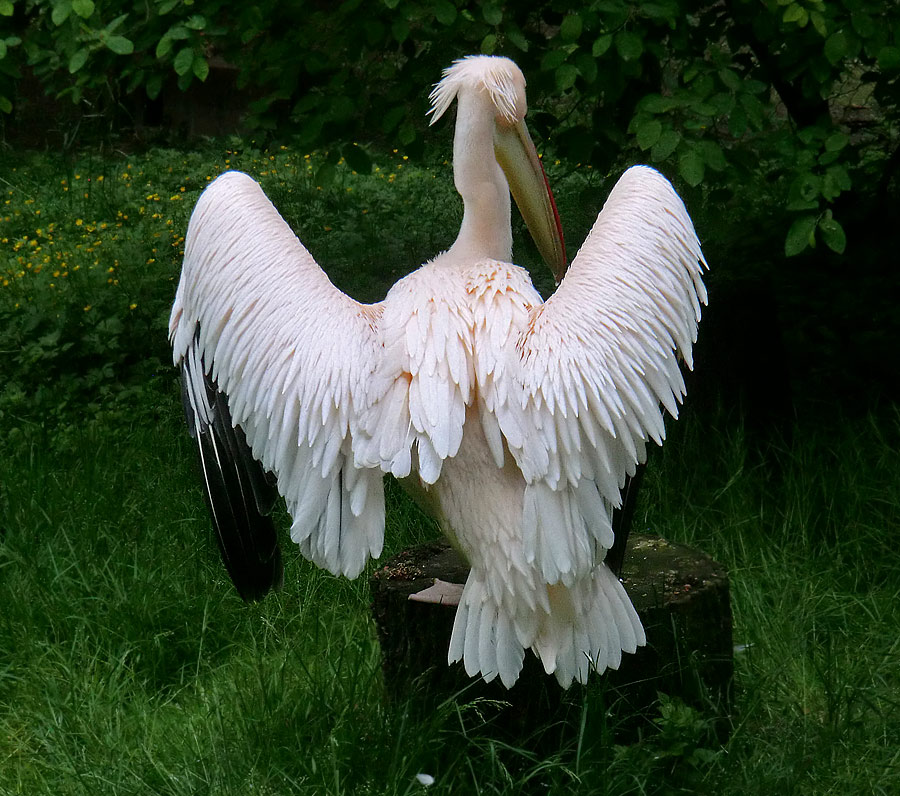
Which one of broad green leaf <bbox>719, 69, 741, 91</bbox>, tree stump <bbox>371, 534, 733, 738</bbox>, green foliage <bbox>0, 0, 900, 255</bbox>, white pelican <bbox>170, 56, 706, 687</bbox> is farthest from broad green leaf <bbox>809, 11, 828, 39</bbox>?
tree stump <bbox>371, 534, 733, 738</bbox>

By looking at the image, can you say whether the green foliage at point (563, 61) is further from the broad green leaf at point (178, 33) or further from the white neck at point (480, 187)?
the white neck at point (480, 187)

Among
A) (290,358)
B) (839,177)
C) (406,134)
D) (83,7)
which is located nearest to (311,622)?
(290,358)

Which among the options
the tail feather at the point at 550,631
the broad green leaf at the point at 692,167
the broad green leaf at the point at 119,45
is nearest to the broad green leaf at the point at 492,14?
the broad green leaf at the point at 692,167

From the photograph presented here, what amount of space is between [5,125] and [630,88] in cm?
743

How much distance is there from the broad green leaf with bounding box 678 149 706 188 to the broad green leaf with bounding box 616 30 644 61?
341 millimetres

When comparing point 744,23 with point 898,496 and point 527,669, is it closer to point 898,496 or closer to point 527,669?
point 898,496

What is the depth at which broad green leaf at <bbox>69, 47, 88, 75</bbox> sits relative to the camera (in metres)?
3.45

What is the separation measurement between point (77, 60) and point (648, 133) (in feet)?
5.76

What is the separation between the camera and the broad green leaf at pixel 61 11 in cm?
324

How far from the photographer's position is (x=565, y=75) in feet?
11.7

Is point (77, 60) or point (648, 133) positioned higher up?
point (77, 60)

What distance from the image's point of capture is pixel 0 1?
3.38 metres

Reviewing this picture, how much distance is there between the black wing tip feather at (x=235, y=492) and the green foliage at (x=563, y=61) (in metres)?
1.19

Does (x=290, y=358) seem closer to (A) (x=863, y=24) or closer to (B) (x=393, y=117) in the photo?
(B) (x=393, y=117)
